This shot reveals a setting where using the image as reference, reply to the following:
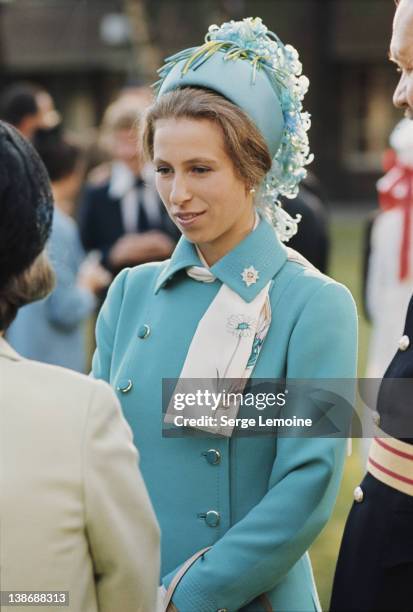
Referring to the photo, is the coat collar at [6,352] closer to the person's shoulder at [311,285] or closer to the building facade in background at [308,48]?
the person's shoulder at [311,285]

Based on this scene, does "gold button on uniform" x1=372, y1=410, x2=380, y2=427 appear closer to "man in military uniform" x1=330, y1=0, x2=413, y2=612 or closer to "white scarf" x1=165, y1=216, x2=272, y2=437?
"man in military uniform" x1=330, y1=0, x2=413, y2=612

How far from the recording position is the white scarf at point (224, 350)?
2596 millimetres

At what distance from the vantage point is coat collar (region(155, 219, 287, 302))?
267 centimetres

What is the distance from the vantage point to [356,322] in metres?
2.63

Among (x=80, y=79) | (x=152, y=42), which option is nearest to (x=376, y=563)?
(x=152, y=42)

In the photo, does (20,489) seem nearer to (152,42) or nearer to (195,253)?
(195,253)

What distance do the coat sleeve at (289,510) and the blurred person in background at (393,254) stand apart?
3.76 meters

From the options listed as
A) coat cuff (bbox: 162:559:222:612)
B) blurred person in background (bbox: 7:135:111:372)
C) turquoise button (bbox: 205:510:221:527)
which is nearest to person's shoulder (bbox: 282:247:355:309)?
turquoise button (bbox: 205:510:221:527)

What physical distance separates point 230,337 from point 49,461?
78 cm

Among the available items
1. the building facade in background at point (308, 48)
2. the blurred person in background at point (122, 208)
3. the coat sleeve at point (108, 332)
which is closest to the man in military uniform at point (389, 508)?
the coat sleeve at point (108, 332)

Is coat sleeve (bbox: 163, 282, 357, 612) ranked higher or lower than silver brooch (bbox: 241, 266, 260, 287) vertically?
lower

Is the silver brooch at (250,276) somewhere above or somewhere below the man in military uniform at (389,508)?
above

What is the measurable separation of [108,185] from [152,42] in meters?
19.2

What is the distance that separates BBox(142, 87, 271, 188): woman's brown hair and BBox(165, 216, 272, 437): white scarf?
288 millimetres
